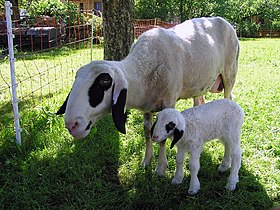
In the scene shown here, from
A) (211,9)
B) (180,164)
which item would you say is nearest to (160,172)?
(180,164)

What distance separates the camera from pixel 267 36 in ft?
81.4

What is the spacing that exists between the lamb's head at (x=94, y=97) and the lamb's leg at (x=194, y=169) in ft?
2.56

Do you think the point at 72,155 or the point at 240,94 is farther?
the point at 240,94

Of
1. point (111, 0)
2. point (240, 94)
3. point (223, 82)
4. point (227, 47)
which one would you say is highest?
point (111, 0)

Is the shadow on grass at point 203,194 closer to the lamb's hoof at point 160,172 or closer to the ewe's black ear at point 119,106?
the lamb's hoof at point 160,172

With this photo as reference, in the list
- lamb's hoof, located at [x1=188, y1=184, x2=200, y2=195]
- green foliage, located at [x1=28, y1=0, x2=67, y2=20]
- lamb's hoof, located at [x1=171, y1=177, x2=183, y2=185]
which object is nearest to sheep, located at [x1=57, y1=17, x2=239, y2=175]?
lamb's hoof, located at [x1=171, y1=177, x2=183, y2=185]

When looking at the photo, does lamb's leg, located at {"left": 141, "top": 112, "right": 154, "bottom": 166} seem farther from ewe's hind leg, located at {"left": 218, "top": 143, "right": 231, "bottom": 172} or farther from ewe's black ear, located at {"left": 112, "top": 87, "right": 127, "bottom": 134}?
ewe's black ear, located at {"left": 112, "top": 87, "right": 127, "bottom": 134}

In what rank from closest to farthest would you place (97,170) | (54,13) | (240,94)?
(97,170)
(240,94)
(54,13)

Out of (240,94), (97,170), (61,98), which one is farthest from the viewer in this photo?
(240,94)

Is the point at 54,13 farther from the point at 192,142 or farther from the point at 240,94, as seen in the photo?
the point at 192,142

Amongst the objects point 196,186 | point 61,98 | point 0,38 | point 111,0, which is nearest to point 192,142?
point 196,186

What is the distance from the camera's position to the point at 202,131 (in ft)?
11.0

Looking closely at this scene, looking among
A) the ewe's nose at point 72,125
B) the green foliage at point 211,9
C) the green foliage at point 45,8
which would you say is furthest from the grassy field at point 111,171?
the green foliage at point 211,9

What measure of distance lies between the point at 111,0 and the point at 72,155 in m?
2.68
